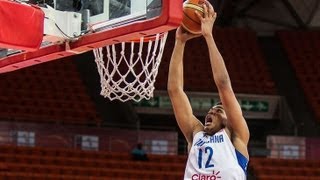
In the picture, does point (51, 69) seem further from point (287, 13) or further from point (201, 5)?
point (201, 5)

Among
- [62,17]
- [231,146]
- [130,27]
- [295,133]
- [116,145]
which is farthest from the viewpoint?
[295,133]

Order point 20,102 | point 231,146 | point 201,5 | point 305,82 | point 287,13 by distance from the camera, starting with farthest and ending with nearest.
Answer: point 287,13, point 305,82, point 20,102, point 201,5, point 231,146

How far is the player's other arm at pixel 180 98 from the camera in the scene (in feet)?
11.6

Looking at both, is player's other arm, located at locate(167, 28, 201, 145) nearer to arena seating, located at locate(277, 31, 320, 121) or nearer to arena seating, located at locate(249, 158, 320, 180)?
arena seating, located at locate(249, 158, 320, 180)

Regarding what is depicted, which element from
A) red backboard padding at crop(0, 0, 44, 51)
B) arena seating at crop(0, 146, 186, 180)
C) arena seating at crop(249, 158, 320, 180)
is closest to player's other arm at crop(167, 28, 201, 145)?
red backboard padding at crop(0, 0, 44, 51)

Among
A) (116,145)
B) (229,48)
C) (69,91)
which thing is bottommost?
(116,145)

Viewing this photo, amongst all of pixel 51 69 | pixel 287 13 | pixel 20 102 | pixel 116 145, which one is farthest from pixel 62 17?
pixel 287 13

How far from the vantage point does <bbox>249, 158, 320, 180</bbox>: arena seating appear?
11.6 m

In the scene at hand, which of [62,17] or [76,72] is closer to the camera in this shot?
[62,17]

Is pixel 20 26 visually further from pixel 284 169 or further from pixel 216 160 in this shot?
pixel 284 169

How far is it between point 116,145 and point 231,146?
334 inches

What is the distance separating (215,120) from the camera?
3375mm

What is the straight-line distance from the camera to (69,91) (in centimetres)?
1337

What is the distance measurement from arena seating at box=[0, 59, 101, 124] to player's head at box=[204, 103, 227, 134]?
905 cm
